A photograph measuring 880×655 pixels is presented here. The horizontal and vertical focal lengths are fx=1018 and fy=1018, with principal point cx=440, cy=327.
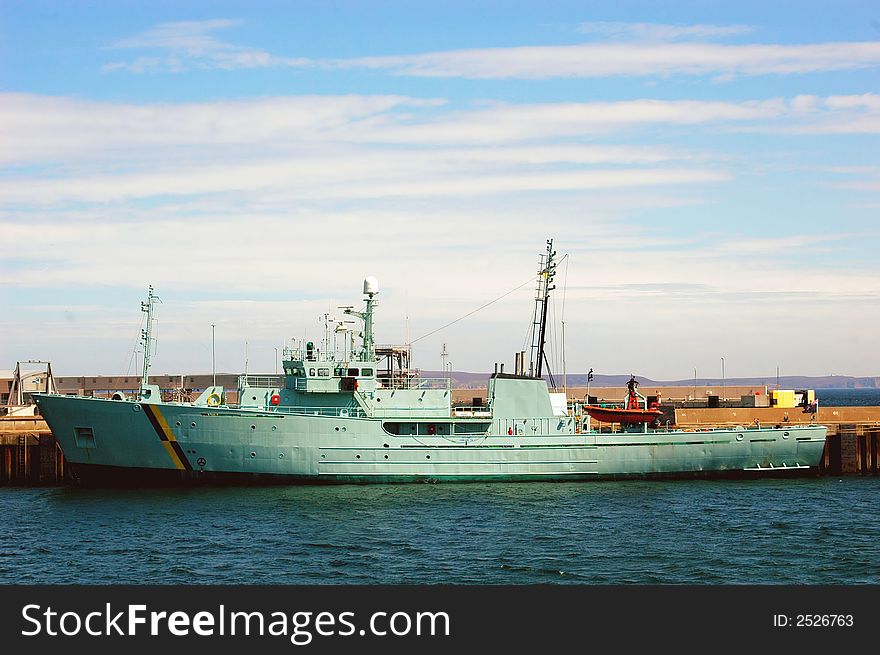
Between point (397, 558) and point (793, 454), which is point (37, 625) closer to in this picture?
point (397, 558)

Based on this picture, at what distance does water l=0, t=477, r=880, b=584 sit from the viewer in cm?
2673

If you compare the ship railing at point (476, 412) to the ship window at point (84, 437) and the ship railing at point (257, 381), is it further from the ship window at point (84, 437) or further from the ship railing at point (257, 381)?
the ship window at point (84, 437)

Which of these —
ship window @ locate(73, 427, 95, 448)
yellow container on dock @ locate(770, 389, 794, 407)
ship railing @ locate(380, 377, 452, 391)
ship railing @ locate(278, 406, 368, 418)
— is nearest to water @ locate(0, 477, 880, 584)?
ship window @ locate(73, 427, 95, 448)

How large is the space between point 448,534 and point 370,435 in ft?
33.3

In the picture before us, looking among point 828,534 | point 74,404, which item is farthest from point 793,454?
point 74,404

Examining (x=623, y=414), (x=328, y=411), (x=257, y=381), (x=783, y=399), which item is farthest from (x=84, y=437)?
(x=783, y=399)

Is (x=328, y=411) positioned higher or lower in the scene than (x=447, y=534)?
higher

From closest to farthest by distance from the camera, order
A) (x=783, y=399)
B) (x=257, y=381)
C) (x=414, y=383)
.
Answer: (x=257, y=381) < (x=414, y=383) < (x=783, y=399)

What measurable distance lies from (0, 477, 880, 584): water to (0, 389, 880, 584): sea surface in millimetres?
75

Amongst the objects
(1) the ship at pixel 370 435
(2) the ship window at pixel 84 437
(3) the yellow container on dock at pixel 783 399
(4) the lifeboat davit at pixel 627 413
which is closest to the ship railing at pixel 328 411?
(1) the ship at pixel 370 435

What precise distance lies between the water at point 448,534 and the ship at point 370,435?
1055 millimetres

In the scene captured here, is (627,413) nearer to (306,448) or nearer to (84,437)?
(306,448)

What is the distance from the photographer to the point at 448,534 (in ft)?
104

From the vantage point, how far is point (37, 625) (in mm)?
17141
